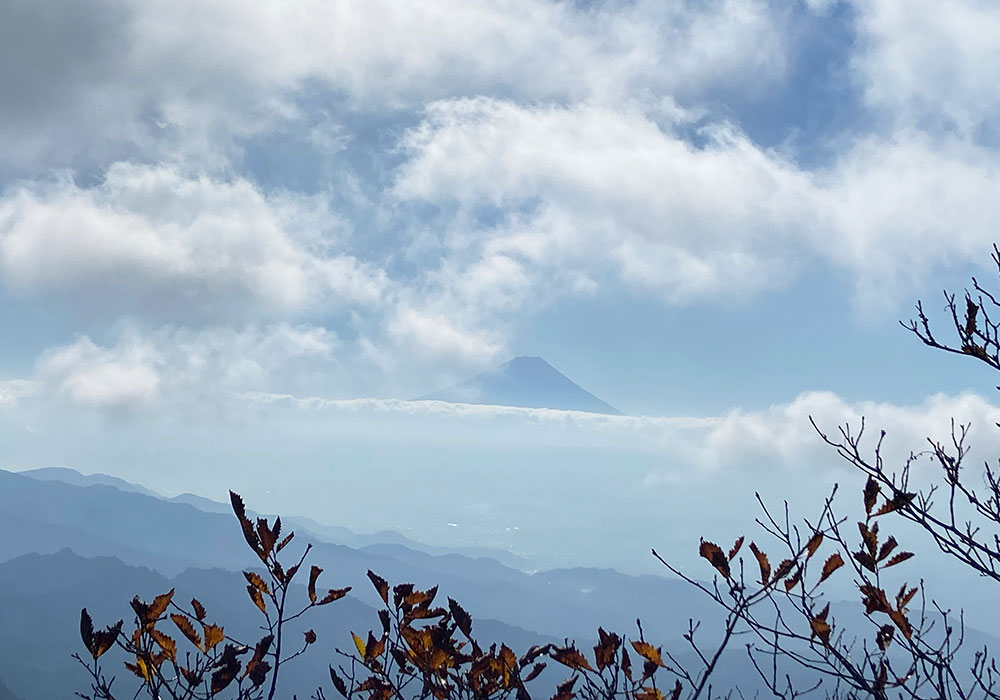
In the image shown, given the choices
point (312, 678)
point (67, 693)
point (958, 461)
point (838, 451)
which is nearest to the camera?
point (958, 461)

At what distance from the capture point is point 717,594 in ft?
13.1

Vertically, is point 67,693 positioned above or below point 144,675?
below

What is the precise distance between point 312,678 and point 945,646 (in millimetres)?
207671

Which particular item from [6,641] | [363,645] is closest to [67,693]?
[6,641]

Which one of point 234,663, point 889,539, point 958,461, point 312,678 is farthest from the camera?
point 312,678

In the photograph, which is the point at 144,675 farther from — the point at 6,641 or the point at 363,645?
the point at 6,641

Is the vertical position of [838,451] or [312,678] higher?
[838,451]

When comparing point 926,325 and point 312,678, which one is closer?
point 926,325

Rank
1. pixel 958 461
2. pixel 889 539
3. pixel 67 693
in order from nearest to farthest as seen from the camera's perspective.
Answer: pixel 889 539, pixel 958 461, pixel 67 693

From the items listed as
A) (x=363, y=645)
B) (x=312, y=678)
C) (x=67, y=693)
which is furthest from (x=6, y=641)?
(x=363, y=645)

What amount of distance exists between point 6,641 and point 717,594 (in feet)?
813

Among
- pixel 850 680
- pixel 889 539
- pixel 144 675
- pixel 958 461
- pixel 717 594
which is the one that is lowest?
pixel 144 675

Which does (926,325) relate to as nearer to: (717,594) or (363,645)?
(717,594)

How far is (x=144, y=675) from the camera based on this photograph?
130 inches
